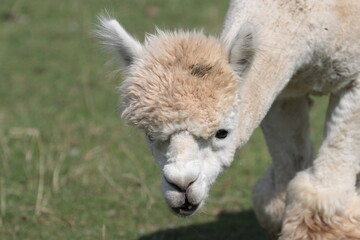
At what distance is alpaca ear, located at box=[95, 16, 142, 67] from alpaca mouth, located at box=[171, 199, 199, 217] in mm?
774

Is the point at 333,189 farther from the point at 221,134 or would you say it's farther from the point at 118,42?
the point at 118,42

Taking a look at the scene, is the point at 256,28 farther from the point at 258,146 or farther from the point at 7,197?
the point at 258,146

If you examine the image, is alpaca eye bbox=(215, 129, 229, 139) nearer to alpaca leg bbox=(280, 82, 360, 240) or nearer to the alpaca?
the alpaca

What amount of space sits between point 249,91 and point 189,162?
0.62 m

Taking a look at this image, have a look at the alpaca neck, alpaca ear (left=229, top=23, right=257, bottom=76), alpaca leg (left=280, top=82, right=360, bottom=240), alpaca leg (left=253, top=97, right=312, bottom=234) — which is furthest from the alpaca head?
alpaca leg (left=253, top=97, right=312, bottom=234)

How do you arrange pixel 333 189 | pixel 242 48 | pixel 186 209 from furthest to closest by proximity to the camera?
pixel 333 189 < pixel 242 48 < pixel 186 209

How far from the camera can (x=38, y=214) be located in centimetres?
660

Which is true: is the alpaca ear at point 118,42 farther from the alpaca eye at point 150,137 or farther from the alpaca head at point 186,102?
the alpaca eye at point 150,137

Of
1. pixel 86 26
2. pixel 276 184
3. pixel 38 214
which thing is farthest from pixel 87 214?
pixel 86 26

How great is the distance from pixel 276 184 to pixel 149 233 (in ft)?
3.27

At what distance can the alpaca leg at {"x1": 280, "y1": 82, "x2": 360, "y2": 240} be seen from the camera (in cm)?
498

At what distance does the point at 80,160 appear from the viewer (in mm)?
7828

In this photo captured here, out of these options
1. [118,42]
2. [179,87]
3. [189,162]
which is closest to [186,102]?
[179,87]

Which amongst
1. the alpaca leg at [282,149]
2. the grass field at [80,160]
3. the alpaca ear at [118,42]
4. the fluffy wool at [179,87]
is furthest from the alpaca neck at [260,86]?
the alpaca leg at [282,149]
